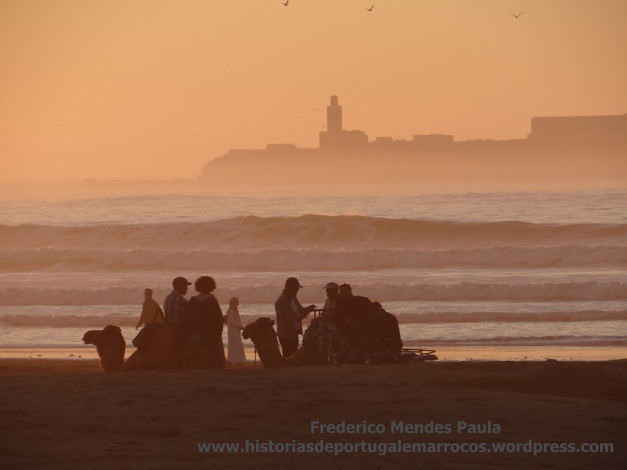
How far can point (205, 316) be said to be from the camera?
40.6 feet

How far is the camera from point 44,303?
2703cm

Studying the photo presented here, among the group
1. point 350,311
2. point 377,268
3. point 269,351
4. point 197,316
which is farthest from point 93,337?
point 377,268

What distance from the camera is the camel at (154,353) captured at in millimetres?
12367

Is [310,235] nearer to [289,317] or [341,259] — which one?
[341,259]

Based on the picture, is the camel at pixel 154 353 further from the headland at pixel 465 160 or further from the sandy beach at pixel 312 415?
the headland at pixel 465 160

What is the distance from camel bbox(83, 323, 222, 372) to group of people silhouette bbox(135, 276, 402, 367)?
0.10 meters

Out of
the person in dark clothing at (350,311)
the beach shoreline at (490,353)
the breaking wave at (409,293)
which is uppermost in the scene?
the person in dark clothing at (350,311)

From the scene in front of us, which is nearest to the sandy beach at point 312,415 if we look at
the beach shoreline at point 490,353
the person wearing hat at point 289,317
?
→ the person wearing hat at point 289,317

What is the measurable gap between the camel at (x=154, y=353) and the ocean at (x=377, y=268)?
4983 mm

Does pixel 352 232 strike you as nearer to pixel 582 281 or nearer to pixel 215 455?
pixel 582 281

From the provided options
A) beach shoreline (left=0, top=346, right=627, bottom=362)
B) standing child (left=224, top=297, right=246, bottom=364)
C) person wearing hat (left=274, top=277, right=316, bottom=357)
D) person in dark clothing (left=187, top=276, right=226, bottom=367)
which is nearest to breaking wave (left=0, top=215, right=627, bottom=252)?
beach shoreline (left=0, top=346, right=627, bottom=362)

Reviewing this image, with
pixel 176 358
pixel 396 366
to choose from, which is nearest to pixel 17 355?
pixel 176 358

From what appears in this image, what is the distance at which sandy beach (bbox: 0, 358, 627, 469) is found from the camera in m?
8.11

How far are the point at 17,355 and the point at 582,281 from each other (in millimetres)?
16025
